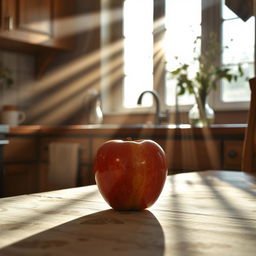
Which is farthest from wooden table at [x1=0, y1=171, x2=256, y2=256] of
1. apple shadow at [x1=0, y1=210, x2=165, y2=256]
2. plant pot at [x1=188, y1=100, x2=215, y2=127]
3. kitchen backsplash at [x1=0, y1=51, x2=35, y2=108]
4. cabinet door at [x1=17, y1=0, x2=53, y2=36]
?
kitchen backsplash at [x1=0, y1=51, x2=35, y2=108]

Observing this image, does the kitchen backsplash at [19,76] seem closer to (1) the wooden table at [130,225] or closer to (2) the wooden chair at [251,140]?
(2) the wooden chair at [251,140]

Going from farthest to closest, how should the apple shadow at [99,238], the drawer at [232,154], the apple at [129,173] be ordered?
the drawer at [232,154] < the apple at [129,173] < the apple shadow at [99,238]

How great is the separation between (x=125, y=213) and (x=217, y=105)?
7.95 ft

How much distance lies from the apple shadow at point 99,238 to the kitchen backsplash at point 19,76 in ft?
9.65

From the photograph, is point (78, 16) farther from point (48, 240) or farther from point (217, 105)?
point (48, 240)

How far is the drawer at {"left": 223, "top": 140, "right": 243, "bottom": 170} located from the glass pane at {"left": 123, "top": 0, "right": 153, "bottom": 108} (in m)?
1.38

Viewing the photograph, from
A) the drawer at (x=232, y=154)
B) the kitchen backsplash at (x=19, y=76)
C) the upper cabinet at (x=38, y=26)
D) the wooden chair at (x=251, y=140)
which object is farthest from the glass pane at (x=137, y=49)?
the wooden chair at (x=251, y=140)

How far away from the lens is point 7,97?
10.9ft

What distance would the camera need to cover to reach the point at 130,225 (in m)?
0.50

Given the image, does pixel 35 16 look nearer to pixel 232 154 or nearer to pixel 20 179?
pixel 20 179

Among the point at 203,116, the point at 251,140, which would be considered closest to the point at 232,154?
the point at 203,116

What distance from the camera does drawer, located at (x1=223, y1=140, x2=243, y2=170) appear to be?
207cm

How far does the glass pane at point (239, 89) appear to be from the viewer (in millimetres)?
2791

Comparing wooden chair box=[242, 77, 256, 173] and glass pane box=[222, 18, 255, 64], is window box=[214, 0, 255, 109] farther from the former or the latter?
wooden chair box=[242, 77, 256, 173]
